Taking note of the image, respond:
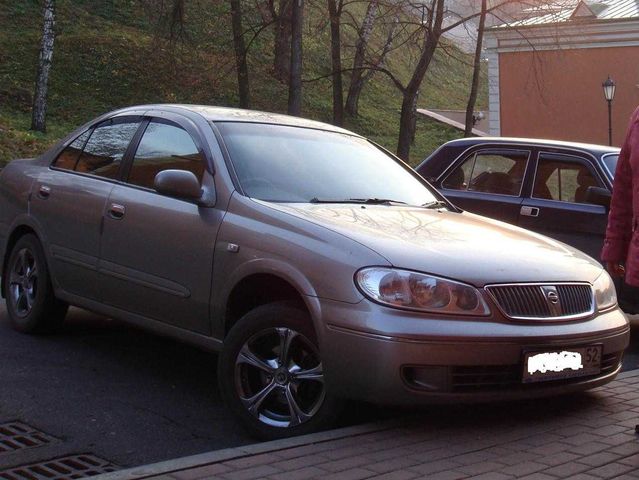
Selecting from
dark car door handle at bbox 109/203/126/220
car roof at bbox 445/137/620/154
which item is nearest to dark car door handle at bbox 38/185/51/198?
dark car door handle at bbox 109/203/126/220

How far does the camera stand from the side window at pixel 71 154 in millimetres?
7234

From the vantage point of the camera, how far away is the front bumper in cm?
465

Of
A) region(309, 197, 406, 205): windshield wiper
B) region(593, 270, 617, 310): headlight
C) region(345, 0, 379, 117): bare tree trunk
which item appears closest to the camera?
region(593, 270, 617, 310): headlight

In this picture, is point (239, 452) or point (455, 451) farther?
point (455, 451)

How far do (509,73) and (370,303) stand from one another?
121 feet

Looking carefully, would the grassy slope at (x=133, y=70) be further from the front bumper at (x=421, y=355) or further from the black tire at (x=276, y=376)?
the front bumper at (x=421, y=355)

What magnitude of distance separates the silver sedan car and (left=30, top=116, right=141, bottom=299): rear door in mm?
17

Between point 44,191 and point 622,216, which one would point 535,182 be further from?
point 44,191

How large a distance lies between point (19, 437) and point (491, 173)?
5.48 metres

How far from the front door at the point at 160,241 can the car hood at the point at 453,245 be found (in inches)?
22.3

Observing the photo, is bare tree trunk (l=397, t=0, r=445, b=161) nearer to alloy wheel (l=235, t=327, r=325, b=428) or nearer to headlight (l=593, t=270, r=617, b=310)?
headlight (l=593, t=270, r=617, b=310)

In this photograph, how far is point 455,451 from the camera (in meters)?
4.57

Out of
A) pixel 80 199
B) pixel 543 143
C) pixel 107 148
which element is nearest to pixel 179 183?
pixel 80 199

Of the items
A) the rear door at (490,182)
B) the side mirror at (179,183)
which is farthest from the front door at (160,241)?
the rear door at (490,182)
